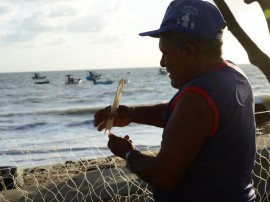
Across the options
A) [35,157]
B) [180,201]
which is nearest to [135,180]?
[180,201]

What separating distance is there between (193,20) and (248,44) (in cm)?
267

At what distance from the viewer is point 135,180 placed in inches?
181

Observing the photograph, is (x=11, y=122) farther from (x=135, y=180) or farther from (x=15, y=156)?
(x=135, y=180)

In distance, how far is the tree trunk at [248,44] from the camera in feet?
14.4

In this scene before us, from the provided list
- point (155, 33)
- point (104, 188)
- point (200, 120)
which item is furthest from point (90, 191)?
point (200, 120)

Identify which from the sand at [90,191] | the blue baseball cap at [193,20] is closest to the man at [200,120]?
the blue baseball cap at [193,20]

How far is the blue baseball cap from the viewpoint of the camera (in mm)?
1893

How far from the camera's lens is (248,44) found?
14.6ft

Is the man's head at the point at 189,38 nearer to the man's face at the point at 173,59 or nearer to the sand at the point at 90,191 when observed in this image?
the man's face at the point at 173,59

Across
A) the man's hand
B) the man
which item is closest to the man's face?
the man

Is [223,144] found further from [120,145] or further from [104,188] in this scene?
[104,188]

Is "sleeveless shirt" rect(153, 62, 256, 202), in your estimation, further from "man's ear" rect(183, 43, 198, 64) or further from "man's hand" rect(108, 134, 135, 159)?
"man's hand" rect(108, 134, 135, 159)

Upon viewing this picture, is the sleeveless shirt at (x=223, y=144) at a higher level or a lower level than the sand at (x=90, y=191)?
higher

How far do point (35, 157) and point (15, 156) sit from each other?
88 centimetres
